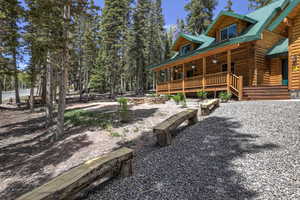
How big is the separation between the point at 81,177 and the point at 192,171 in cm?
182

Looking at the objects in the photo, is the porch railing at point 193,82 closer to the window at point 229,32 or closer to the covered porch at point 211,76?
the covered porch at point 211,76

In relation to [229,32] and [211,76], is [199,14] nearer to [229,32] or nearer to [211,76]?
[229,32]

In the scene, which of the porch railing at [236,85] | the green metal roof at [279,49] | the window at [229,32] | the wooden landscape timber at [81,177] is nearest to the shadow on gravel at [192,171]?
the wooden landscape timber at [81,177]

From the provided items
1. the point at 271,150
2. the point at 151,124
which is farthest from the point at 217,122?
the point at 151,124

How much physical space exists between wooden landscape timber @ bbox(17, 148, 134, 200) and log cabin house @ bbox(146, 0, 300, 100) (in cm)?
834

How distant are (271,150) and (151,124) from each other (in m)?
3.84

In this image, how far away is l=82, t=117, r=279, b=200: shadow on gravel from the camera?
7.66 feet

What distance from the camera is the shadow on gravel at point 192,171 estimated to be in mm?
2336

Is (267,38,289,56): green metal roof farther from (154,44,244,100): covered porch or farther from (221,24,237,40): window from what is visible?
(221,24,237,40): window

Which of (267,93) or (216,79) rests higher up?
(216,79)

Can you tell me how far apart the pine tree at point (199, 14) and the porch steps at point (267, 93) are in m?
18.8

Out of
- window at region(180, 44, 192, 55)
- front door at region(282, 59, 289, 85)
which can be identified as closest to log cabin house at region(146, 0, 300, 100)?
front door at region(282, 59, 289, 85)

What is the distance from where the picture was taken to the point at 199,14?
2509 cm

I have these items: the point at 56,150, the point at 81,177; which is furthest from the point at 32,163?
the point at 81,177
